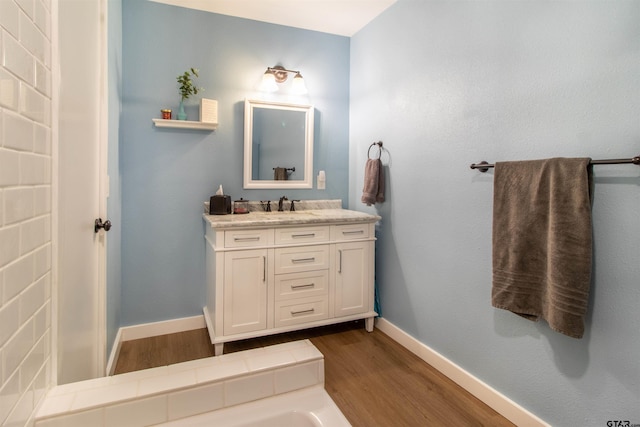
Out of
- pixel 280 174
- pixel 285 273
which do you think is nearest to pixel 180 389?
pixel 285 273

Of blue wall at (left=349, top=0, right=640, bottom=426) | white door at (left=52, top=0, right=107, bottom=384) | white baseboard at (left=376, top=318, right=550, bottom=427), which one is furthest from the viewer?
white baseboard at (left=376, top=318, right=550, bottom=427)

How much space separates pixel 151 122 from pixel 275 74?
1052 mm

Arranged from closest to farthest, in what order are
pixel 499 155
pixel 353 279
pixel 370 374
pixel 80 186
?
pixel 80 186, pixel 499 155, pixel 370 374, pixel 353 279

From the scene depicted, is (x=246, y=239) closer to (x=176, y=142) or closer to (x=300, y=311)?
(x=300, y=311)

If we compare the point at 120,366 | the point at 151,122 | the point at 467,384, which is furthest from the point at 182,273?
the point at 467,384

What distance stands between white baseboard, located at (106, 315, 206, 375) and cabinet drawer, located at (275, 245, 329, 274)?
3.04 feet

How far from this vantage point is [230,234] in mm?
2301

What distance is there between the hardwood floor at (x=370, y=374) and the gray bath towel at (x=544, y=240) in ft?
2.12

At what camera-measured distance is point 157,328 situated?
8.84 feet

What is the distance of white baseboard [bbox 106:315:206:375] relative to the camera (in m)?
2.59

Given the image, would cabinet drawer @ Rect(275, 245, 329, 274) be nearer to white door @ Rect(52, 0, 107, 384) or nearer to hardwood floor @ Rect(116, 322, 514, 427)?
hardwood floor @ Rect(116, 322, 514, 427)

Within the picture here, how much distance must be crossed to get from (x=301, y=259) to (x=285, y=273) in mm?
152

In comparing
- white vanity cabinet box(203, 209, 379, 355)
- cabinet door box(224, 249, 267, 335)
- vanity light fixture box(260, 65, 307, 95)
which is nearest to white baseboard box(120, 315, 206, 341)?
white vanity cabinet box(203, 209, 379, 355)

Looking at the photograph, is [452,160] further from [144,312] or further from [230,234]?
[144,312]
